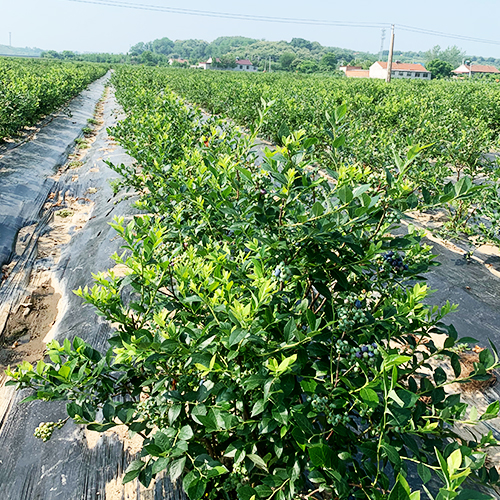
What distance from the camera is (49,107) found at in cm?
1434

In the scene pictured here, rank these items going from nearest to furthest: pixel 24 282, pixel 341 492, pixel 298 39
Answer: pixel 341 492 → pixel 24 282 → pixel 298 39

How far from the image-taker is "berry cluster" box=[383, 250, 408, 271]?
148 cm

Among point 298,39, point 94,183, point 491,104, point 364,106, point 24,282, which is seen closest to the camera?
point 24,282

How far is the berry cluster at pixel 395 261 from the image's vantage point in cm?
148

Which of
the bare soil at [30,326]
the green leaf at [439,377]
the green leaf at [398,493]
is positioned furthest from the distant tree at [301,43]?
the green leaf at [398,493]

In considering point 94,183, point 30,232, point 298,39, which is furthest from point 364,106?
point 298,39

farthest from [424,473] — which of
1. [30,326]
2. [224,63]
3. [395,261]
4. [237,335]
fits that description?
[224,63]

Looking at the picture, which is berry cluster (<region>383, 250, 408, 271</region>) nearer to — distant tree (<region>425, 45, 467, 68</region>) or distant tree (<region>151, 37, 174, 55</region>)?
distant tree (<region>425, 45, 467, 68</region>)

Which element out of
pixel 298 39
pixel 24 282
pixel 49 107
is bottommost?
pixel 24 282

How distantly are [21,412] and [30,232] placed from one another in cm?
371

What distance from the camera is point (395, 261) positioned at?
1500mm

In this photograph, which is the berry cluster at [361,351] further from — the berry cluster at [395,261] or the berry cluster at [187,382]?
the berry cluster at [187,382]

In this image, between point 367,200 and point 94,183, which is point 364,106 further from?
point 367,200

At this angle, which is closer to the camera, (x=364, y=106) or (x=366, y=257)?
(x=366, y=257)
